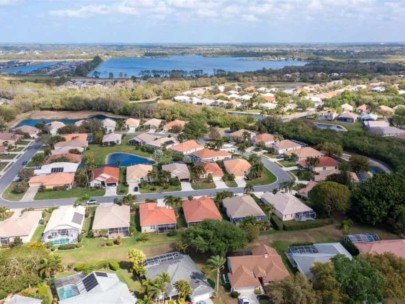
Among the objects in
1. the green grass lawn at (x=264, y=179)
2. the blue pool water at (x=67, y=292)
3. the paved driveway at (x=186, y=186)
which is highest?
the blue pool water at (x=67, y=292)

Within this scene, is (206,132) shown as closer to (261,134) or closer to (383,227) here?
(261,134)

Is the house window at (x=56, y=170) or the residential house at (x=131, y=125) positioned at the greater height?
the house window at (x=56, y=170)

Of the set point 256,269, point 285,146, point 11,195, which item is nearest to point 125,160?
point 11,195

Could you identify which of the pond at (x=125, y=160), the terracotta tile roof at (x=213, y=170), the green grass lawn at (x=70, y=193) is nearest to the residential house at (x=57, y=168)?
the green grass lawn at (x=70, y=193)

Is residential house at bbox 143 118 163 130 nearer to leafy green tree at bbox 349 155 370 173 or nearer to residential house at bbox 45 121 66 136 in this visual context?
residential house at bbox 45 121 66 136

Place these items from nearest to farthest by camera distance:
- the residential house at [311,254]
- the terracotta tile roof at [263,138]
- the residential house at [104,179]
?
the residential house at [311,254] < the residential house at [104,179] < the terracotta tile roof at [263,138]

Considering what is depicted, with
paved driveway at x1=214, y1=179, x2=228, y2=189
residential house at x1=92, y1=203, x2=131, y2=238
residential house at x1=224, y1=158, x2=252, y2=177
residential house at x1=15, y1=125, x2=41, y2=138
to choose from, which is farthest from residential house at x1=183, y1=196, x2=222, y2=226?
residential house at x1=15, y1=125, x2=41, y2=138

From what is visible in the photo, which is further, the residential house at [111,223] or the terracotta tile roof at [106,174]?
the terracotta tile roof at [106,174]

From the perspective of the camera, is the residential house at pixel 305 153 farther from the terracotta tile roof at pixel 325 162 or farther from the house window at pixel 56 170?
the house window at pixel 56 170

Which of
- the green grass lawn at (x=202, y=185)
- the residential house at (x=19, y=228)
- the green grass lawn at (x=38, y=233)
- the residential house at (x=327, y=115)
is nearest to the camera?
the residential house at (x=19, y=228)
